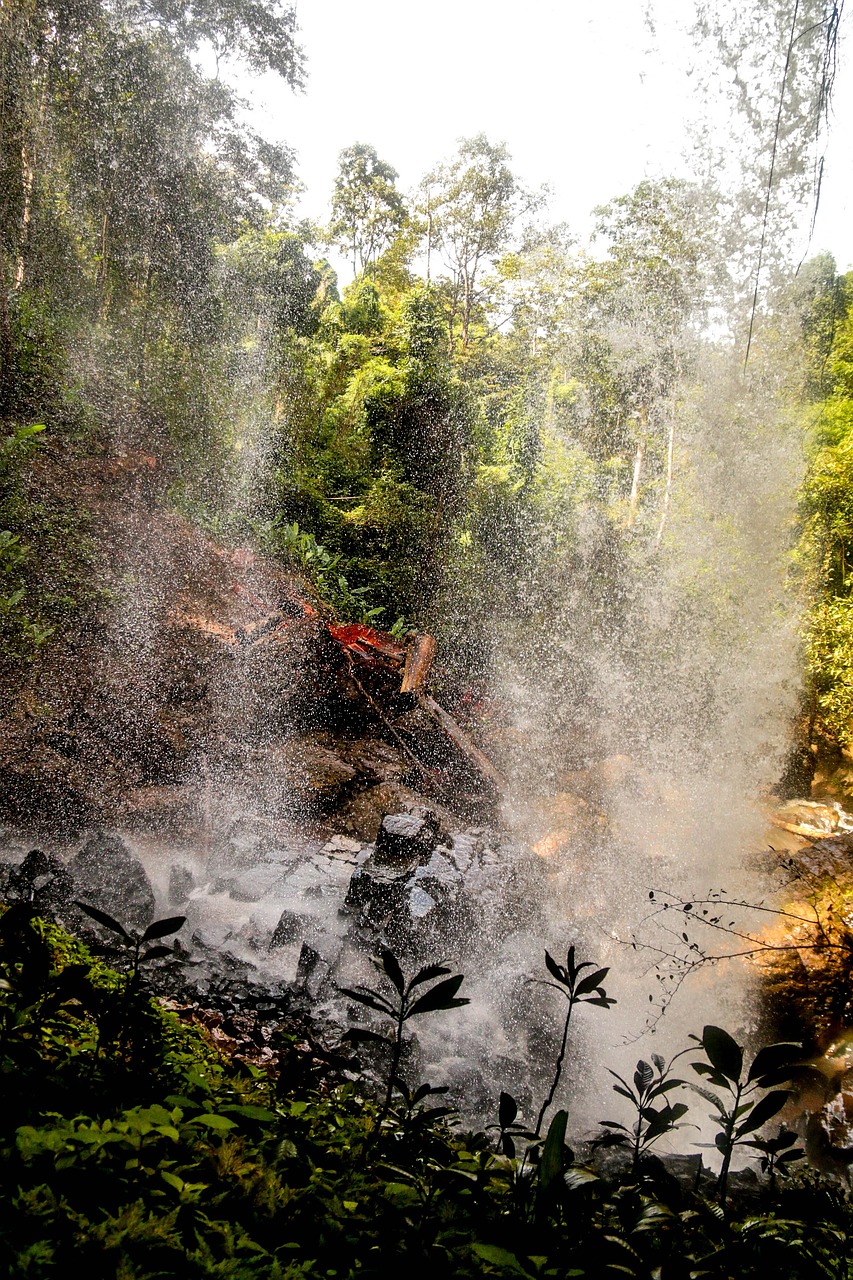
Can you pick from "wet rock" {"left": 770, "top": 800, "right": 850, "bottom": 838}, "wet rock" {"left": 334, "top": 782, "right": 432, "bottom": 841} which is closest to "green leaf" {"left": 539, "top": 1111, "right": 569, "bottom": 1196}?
"wet rock" {"left": 334, "top": 782, "right": 432, "bottom": 841}

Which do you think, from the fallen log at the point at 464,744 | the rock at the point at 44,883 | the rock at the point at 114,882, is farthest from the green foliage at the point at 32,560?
the fallen log at the point at 464,744

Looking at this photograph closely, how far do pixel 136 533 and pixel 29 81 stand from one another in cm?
748

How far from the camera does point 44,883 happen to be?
376cm

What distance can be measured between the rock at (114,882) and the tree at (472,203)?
44.2 ft

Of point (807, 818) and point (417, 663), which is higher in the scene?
point (417, 663)

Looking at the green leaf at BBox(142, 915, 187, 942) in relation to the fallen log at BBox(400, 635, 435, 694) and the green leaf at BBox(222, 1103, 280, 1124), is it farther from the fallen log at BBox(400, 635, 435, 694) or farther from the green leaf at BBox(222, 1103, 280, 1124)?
the fallen log at BBox(400, 635, 435, 694)

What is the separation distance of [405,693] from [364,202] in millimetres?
11636

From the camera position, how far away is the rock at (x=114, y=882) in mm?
4082

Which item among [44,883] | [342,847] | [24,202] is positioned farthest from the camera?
[24,202]

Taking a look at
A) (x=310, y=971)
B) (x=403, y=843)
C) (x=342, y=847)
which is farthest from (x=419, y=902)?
(x=342, y=847)

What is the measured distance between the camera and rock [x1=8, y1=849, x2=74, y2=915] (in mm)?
3439

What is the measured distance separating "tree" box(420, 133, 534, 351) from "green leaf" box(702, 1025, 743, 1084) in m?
15.1

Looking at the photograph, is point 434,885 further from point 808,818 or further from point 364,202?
point 364,202

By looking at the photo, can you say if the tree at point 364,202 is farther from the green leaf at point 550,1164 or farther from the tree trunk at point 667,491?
the green leaf at point 550,1164
